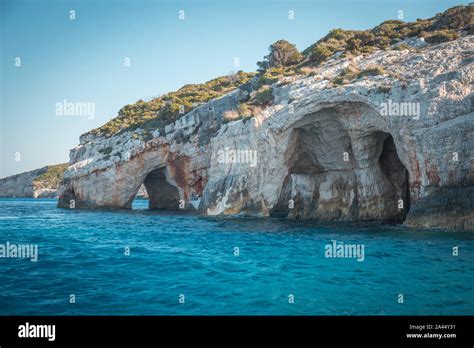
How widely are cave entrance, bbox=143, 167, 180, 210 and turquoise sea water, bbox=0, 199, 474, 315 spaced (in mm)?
37063

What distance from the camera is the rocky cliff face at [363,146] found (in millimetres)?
21750

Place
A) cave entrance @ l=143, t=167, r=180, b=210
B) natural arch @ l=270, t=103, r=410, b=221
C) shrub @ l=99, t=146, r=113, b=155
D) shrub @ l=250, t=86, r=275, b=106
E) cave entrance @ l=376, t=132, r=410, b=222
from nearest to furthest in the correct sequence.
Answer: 1. natural arch @ l=270, t=103, r=410, b=221
2. cave entrance @ l=376, t=132, r=410, b=222
3. shrub @ l=250, t=86, r=275, b=106
4. shrub @ l=99, t=146, r=113, b=155
5. cave entrance @ l=143, t=167, r=180, b=210

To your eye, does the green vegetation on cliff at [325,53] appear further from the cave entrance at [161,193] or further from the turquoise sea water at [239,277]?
the turquoise sea water at [239,277]

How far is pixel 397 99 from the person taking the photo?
81.7 ft

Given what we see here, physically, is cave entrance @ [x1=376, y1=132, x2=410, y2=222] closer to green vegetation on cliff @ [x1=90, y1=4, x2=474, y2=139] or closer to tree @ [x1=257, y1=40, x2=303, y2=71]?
green vegetation on cliff @ [x1=90, y1=4, x2=474, y2=139]

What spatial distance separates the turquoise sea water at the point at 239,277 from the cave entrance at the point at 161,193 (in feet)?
122

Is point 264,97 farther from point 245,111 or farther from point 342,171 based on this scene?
point 342,171

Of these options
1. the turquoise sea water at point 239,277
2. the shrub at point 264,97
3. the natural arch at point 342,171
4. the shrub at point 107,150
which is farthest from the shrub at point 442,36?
the shrub at point 107,150

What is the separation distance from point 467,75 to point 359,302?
2071 cm

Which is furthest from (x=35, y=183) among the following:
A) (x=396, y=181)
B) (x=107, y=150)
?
(x=396, y=181)

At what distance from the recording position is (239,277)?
11523 mm

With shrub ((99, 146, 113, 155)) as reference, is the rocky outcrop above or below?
below

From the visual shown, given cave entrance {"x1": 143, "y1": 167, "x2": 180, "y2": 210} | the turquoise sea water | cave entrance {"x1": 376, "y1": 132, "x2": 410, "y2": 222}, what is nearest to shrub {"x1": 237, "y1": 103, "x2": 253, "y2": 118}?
cave entrance {"x1": 376, "y1": 132, "x2": 410, "y2": 222}

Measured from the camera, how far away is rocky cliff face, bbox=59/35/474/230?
21750mm
